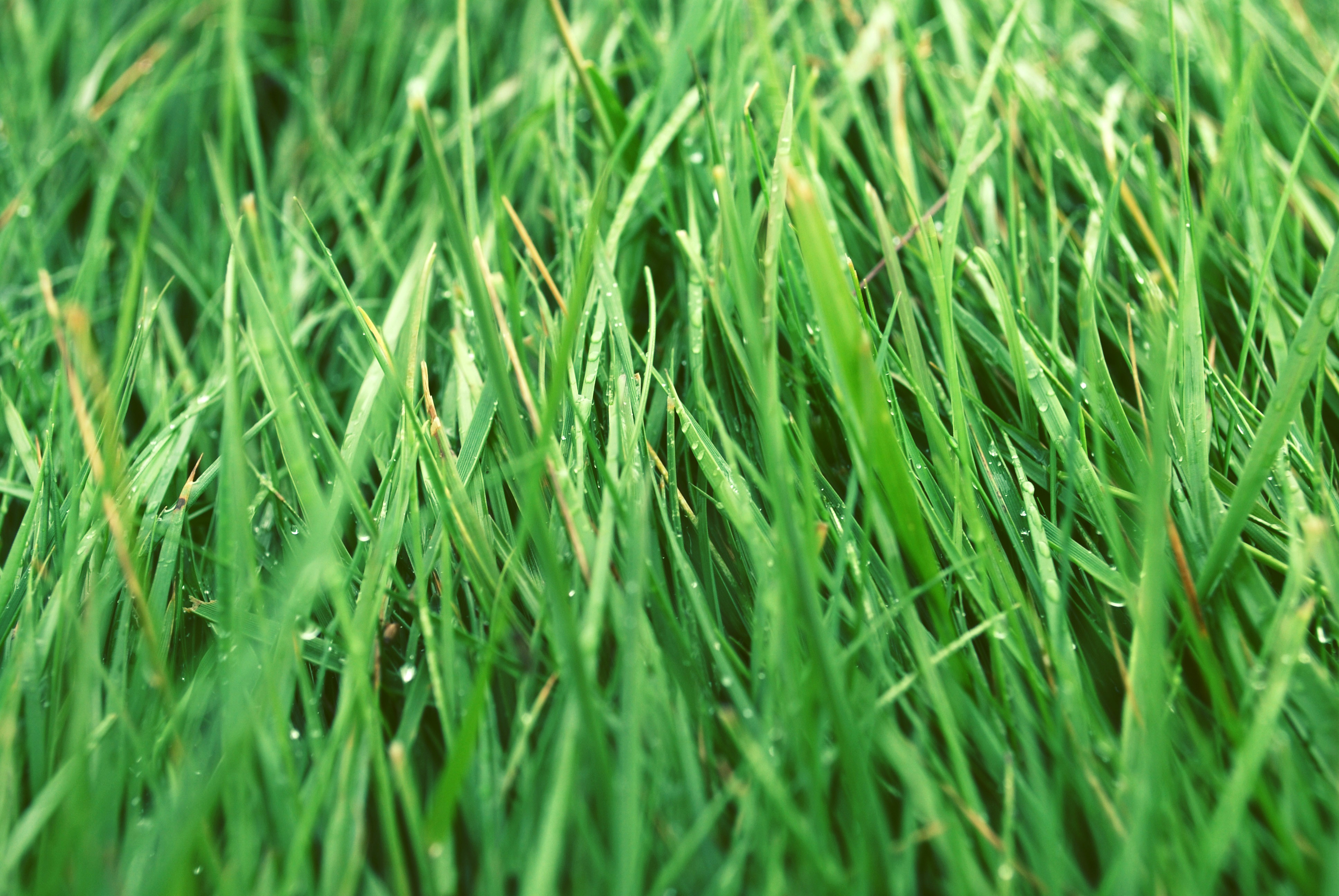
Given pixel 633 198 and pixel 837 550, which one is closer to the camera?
pixel 837 550

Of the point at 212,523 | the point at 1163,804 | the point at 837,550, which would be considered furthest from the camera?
the point at 212,523

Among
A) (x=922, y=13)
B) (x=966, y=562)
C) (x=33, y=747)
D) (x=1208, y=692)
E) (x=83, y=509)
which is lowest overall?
(x=1208, y=692)

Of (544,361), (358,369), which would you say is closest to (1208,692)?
(544,361)

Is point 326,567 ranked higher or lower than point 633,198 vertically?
lower

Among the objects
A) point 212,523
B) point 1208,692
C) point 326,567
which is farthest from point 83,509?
point 1208,692

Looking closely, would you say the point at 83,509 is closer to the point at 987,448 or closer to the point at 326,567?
the point at 326,567

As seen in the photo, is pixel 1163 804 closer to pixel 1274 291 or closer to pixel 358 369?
pixel 1274 291

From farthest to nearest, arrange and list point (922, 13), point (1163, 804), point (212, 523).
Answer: point (922, 13), point (212, 523), point (1163, 804)
